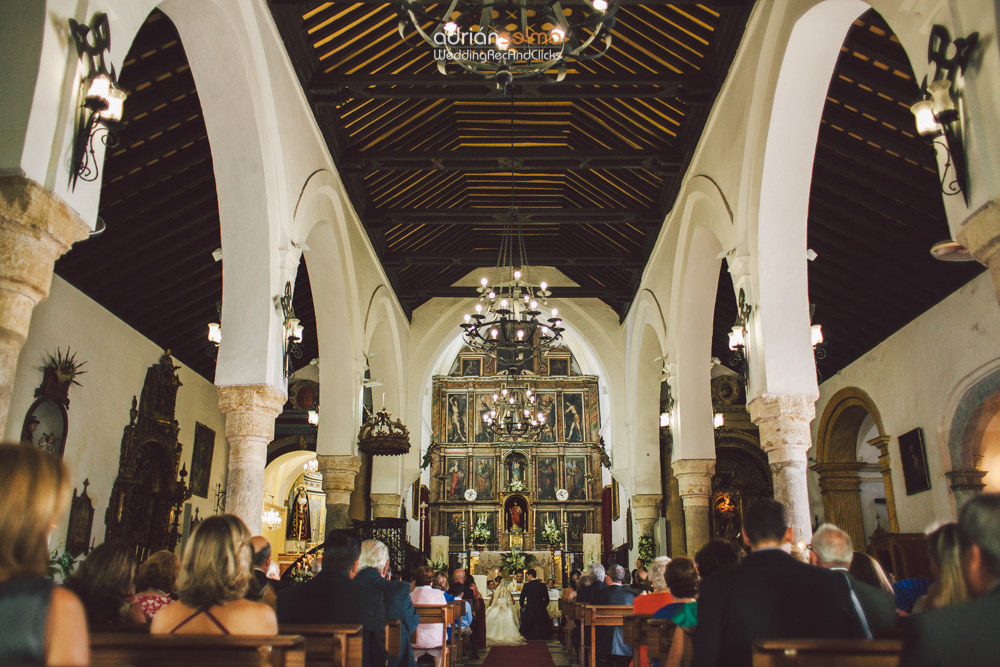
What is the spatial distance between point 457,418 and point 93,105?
60.8ft

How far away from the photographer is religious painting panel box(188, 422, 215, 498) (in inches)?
502

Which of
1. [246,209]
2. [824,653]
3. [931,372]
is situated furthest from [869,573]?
[931,372]

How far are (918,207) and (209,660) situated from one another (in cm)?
868

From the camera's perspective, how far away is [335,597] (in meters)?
3.61

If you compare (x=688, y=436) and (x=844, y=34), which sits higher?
(x=844, y=34)

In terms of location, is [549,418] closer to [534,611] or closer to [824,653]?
[534,611]

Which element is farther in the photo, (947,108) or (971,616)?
(947,108)

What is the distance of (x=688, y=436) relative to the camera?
1091 cm

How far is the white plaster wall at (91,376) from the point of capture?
8.55 meters

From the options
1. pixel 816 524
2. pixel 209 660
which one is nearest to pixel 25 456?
pixel 209 660

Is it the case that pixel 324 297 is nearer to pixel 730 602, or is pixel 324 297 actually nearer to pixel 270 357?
pixel 270 357

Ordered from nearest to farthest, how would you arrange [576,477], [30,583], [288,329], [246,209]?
[30,583], [246,209], [288,329], [576,477]

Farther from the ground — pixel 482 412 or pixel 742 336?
pixel 482 412

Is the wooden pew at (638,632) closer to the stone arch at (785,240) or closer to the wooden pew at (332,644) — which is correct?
the wooden pew at (332,644)
